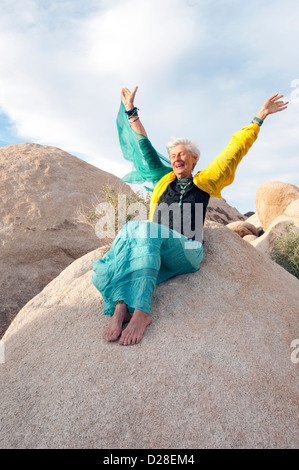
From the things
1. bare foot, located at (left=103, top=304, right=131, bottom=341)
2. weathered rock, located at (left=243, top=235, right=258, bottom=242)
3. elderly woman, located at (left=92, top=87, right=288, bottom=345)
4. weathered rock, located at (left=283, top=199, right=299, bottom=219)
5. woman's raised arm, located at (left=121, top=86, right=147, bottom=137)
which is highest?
woman's raised arm, located at (left=121, top=86, right=147, bottom=137)

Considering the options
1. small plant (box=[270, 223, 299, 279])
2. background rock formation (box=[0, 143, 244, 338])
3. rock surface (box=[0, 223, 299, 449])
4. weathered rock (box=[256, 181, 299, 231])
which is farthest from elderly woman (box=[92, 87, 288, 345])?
weathered rock (box=[256, 181, 299, 231])

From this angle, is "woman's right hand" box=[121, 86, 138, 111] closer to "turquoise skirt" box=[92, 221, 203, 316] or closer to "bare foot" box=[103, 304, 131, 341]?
"turquoise skirt" box=[92, 221, 203, 316]

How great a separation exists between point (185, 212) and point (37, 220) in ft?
13.5

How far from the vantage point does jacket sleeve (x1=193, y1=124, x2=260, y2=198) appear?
11.7 feet

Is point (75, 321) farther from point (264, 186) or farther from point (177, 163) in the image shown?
point (264, 186)

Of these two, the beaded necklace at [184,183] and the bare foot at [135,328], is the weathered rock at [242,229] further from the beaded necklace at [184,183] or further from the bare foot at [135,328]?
the bare foot at [135,328]

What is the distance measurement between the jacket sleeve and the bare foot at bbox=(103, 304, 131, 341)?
4.71 ft

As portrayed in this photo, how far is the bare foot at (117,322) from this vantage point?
2.80m

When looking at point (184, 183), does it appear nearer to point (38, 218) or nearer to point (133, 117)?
point (133, 117)

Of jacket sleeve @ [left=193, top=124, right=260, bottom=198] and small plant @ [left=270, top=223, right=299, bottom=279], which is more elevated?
jacket sleeve @ [left=193, top=124, right=260, bottom=198]

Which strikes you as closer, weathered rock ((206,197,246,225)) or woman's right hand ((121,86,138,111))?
woman's right hand ((121,86,138,111))

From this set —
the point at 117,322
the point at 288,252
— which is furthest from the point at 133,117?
the point at 288,252

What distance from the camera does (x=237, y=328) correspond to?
9.98 ft

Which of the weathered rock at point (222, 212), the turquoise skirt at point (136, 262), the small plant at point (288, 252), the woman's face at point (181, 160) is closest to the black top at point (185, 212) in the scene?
the woman's face at point (181, 160)
